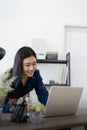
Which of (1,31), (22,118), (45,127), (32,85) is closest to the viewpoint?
(45,127)

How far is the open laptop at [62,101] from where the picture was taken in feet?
5.71

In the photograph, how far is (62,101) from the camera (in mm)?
1825

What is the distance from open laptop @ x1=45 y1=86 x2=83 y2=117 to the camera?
1741 mm

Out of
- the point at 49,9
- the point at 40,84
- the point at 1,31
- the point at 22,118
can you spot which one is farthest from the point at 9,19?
the point at 22,118

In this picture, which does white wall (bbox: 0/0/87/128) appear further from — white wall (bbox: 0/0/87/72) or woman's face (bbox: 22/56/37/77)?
woman's face (bbox: 22/56/37/77)

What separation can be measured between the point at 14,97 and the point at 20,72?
0.77ft

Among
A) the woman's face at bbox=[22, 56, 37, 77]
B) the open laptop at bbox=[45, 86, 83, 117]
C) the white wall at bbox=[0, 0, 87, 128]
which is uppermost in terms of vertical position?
the white wall at bbox=[0, 0, 87, 128]

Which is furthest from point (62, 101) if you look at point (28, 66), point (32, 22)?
point (32, 22)

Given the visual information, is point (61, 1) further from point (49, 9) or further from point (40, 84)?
point (40, 84)

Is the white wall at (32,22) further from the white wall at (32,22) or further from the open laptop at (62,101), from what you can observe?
the open laptop at (62,101)

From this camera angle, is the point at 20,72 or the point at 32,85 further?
the point at 32,85

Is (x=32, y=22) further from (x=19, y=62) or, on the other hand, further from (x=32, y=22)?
(x=19, y=62)

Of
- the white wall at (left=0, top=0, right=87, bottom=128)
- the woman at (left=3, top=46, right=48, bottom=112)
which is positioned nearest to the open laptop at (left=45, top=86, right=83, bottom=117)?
the woman at (left=3, top=46, right=48, bottom=112)

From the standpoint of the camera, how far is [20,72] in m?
2.24
